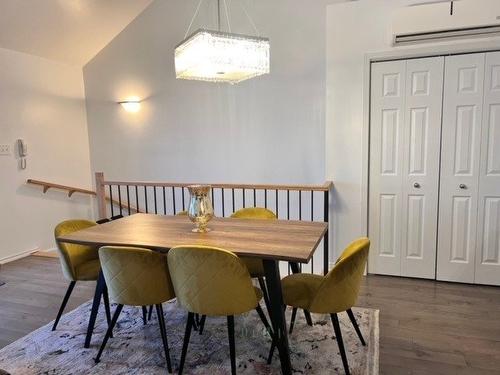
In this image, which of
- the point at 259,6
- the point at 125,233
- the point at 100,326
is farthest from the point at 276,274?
the point at 259,6

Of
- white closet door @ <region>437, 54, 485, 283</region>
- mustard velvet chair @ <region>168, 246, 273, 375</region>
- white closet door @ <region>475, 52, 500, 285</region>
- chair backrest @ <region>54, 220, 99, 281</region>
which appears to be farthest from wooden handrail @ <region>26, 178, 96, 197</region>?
white closet door @ <region>475, 52, 500, 285</region>

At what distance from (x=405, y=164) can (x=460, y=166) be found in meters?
0.44

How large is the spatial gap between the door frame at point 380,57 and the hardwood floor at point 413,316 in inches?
22.8

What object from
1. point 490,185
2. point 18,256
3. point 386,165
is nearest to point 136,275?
point 386,165

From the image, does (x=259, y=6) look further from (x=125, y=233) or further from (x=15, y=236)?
(x=15, y=236)

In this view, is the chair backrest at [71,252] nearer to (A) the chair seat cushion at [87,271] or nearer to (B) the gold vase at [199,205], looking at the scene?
(A) the chair seat cushion at [87,271]

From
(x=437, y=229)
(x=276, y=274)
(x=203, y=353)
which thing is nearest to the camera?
(x=276, y=274)

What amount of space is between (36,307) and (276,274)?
223 cm

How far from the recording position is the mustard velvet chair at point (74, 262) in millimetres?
2490

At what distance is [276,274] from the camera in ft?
6.30

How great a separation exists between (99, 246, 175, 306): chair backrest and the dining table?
9 cm

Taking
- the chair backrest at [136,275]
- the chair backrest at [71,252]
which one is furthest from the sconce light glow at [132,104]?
the chair backrest at [136,275]

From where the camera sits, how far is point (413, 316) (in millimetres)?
2730

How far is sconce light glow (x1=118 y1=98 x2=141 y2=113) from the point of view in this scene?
4844 mm
